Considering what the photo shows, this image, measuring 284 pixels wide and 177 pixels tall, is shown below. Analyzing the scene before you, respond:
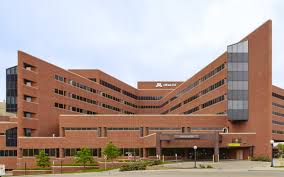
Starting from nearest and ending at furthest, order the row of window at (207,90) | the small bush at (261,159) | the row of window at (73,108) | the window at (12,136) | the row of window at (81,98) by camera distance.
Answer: the small bush at (261,159), the row of window at (207,90), the window at (12,136), the row of window at (73,108), the row of window at (81,98)

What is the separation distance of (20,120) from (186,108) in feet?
166

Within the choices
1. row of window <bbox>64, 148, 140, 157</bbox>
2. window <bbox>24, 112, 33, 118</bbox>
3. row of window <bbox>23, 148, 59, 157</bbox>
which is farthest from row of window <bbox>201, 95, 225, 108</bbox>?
window <bbox>24, 112, 33, 118</bbox>

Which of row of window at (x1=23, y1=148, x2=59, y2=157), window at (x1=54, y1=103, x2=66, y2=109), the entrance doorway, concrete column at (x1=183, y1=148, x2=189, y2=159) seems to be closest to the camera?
the entrance doorway

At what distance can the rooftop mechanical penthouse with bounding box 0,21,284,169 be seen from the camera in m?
89.7

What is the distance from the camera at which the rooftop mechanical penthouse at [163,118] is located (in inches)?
3531

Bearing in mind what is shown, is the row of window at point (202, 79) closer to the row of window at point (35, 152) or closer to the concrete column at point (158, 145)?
the concrete column at point (158, 145)

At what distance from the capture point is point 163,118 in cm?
10262

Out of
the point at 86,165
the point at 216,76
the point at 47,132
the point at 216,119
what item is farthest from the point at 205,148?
the point at 47,132

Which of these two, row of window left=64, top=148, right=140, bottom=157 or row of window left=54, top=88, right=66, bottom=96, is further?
row of window left=54, top=88, right=66, bottom=96

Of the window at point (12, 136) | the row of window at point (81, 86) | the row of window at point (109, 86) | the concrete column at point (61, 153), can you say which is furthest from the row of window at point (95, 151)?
the row of window at point (109, 86)

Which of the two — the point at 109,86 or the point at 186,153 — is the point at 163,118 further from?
the point at 109,86

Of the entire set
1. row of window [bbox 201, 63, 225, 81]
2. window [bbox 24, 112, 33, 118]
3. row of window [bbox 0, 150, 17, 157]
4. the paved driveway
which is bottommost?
row of window [bbox 0, 150, 17, 157]

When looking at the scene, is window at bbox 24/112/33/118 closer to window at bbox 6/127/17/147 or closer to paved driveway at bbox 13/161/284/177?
window at bbox 6/127/17/147

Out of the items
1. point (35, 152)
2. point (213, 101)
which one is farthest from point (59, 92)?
point (213, 101)
